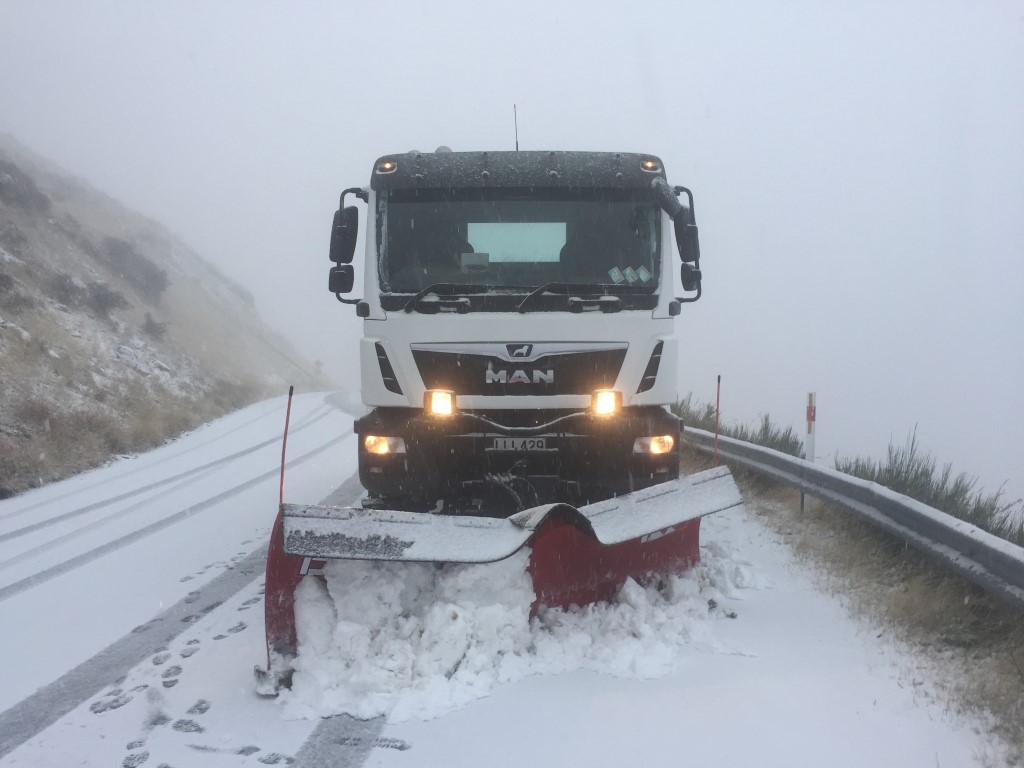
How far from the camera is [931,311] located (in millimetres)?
127000

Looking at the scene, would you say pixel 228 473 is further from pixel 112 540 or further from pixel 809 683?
pixel 809 683

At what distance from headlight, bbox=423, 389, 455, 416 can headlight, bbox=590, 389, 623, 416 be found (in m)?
0.88

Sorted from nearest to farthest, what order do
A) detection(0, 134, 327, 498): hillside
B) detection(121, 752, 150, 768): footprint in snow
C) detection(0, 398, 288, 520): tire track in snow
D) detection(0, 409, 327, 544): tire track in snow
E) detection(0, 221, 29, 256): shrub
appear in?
detection(121, 752, 150, 768): footprint in snow < detection(0, 409, 327, 544): tire track in snow < detection(0, 398, 288, 520): tire track in snow < detection(0, 134, 327, 498): hillside < detection(0, 221, 29, 256): shrub

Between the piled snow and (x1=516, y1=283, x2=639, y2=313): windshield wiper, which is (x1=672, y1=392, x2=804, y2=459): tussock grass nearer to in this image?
(x1=516, y1=283, x2=639, y2=313): windshield wiper

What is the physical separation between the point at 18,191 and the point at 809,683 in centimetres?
2585

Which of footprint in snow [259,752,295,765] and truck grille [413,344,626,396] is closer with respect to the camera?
footprint in snow [259,752,295,765]

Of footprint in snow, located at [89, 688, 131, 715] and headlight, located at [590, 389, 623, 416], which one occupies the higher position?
headlight, located at [590, 389, 623, 416]

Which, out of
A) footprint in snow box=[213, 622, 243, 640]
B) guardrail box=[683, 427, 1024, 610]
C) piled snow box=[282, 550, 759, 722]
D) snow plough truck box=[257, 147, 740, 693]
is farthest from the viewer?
snow plough truck box=[257, 147, 740, 693]

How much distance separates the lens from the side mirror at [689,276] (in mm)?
5516

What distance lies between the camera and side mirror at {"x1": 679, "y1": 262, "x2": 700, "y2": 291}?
5.52m

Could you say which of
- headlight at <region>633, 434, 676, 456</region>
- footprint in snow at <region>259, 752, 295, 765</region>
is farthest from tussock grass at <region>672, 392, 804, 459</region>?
footprint in snow at <region>259, 752, 295, 765</region>

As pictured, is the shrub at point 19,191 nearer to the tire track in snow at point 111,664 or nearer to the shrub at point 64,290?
the shrub at point 64,290

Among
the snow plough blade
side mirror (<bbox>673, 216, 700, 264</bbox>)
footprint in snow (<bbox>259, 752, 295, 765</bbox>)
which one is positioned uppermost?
side mirror (<bbox>673, 216, 700, 264</bbox>)

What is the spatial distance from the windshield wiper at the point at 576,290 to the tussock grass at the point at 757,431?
3534mm
